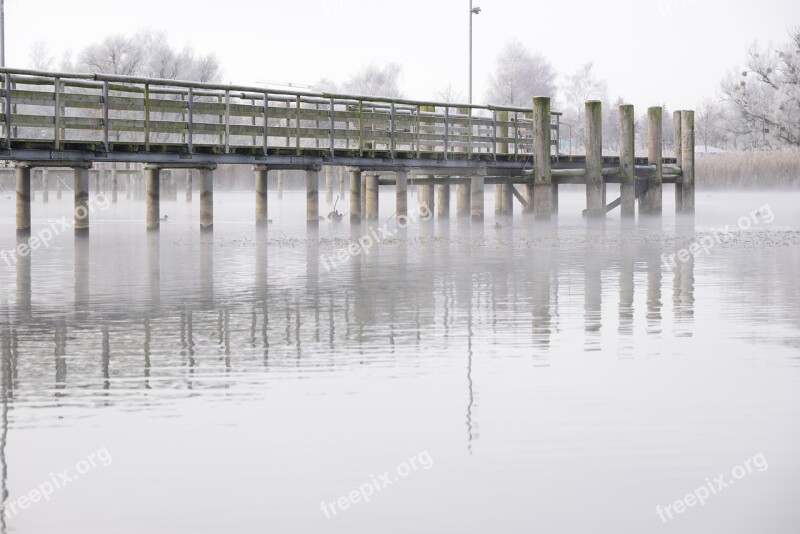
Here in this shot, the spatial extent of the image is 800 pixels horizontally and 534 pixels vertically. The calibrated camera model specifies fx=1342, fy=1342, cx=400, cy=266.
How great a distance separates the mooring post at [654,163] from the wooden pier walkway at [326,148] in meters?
0.04

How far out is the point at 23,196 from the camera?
84.9ft

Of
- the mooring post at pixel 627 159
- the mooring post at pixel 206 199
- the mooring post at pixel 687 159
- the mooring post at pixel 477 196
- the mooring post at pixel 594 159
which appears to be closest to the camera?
the mooring post at pixel 206 199

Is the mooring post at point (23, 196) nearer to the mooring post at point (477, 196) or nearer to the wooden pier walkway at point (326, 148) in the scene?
the wooden pier walkway at point (326, 148)

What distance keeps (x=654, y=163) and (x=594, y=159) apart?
4.64 m

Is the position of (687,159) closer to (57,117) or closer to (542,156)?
(542,156)

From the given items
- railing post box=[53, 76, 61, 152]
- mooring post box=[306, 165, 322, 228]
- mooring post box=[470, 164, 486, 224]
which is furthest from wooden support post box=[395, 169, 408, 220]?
railing post box=[53, 76, 61, 152]

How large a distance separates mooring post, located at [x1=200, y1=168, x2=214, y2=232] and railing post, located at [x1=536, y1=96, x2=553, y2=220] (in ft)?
23.4

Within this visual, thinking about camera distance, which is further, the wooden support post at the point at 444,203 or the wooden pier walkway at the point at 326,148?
the wooden support post at the point at 444,203

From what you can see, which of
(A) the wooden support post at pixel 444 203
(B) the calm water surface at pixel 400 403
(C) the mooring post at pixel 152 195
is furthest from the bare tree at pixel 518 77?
(B) the calm water surface at pixel 400 403

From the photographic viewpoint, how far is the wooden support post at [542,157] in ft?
95.8

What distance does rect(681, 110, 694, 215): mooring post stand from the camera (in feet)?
120

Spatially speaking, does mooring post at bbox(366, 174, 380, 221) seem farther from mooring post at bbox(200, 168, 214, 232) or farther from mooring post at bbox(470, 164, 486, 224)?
mooring post at bbox(200, 168, 214, 232)

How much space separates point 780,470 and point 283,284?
1073cm

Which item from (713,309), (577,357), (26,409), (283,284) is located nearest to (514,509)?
(26,409)
